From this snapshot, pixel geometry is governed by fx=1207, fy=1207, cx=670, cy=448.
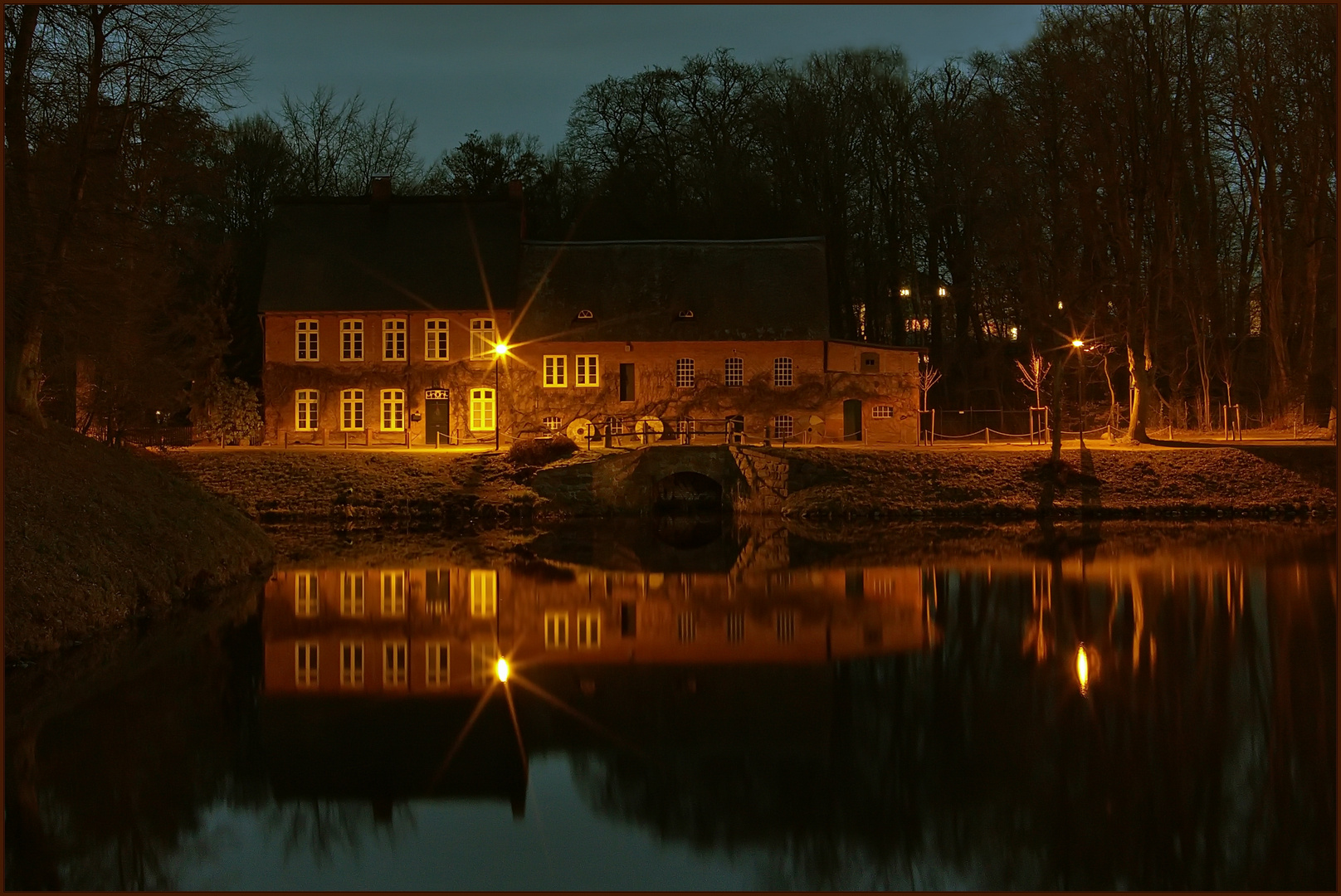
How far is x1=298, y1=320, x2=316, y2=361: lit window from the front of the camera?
121ft

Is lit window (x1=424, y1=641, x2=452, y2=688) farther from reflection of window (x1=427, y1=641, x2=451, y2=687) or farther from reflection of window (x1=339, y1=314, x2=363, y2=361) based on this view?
reflection of window (x1=339, y1=314, x2=363, y2=361)

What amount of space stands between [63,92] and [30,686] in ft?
33.8

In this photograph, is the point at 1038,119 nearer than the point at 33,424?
No

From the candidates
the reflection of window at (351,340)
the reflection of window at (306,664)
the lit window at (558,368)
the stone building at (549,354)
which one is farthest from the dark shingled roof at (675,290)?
the reflection of window at (306,664)

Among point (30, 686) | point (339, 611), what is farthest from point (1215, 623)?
point (30, 686)

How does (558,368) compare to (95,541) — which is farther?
(558,368)

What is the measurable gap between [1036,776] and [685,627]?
25.0 feet

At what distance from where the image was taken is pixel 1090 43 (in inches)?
1266

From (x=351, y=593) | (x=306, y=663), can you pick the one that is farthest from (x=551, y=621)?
(x=351, y=593)

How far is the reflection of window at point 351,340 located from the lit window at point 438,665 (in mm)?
22174

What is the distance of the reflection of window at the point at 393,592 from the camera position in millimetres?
18688

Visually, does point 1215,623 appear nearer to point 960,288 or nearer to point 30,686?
point 30,686

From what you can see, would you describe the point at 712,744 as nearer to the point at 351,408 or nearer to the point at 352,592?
the point at 352,592

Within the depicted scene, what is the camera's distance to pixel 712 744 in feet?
38.7
